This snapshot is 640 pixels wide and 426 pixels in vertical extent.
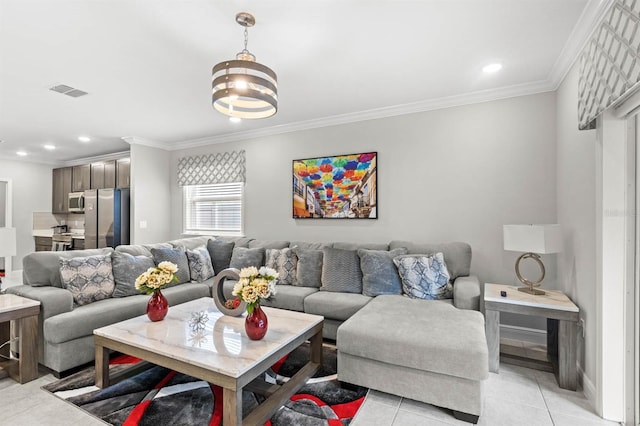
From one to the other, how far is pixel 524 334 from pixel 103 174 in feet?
23.2

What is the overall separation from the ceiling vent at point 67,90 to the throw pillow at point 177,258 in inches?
73.3

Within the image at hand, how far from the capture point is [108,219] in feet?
17.0

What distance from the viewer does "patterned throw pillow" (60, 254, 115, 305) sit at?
2.85 metres

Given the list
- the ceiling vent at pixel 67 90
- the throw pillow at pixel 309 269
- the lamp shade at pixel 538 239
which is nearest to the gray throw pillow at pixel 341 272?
the throw pillow at pixel 309 269

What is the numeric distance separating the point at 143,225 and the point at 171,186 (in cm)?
88

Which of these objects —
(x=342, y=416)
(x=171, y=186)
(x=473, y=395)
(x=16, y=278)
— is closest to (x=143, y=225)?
(x=171, y=186)

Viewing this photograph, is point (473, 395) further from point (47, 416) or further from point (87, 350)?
point (87, 350)

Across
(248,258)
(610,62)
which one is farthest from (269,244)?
(610,62)

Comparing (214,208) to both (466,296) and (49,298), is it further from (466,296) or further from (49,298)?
(466,296)

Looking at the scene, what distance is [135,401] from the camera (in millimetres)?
2145

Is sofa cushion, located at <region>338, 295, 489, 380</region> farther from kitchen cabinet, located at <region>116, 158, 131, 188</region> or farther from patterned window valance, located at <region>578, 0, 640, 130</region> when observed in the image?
kitchen cabinet, located at <region>116, 158, 131, 188</region>

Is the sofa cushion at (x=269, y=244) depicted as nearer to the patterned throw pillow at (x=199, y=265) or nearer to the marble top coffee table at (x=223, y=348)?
the patterned throw pillow at (x=199, y=265)

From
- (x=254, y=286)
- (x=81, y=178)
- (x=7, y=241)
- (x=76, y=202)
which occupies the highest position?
(x=81, y=178)

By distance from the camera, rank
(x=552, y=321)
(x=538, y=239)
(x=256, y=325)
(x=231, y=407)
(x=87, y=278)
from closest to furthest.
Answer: (x=231, y=407) < (x=256, y=325) < (x=538, y=239) < (x=552, y=321) < (x=87, y=278)
